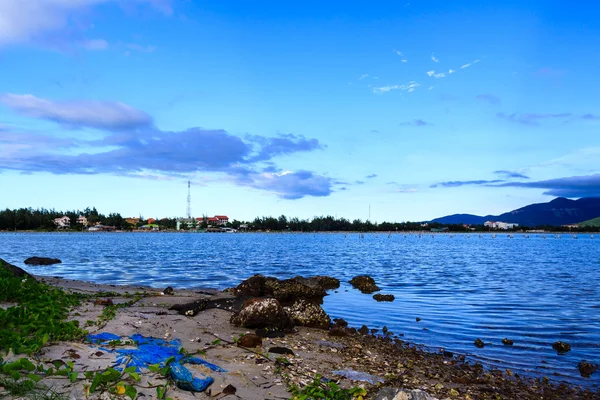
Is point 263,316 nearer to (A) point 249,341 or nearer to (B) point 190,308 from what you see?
(A) point 249,341

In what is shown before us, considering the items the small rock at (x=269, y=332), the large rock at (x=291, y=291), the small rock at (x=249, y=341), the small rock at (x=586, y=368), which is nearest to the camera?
the small rock at (x=249, y=341)

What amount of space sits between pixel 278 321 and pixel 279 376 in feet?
16.8

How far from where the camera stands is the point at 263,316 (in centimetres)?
1349

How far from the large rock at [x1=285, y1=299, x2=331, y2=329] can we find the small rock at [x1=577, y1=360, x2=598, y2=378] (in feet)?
25.1

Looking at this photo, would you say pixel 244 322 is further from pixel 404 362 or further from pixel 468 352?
pixel 468 352

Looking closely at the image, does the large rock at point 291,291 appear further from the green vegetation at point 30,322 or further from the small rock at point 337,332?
the green vegetation at point 30,322

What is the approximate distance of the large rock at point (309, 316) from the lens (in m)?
15.5

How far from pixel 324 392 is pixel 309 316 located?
802 centimetres

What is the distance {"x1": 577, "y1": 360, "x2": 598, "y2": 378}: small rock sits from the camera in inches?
450

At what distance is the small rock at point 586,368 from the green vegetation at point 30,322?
1272cm

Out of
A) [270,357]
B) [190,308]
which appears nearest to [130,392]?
[270,357]

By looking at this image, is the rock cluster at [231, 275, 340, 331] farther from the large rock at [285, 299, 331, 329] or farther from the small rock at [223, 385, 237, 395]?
the small rock at [223, 385, 237, 395]

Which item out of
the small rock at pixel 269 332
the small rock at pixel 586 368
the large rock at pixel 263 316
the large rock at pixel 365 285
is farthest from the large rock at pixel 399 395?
the large rock at pixel 365 285

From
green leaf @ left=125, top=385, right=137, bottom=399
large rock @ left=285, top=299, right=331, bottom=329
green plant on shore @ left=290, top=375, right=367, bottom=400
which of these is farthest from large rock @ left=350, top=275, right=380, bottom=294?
green leaf @ left=125, top=385, right=137, bottom=399
